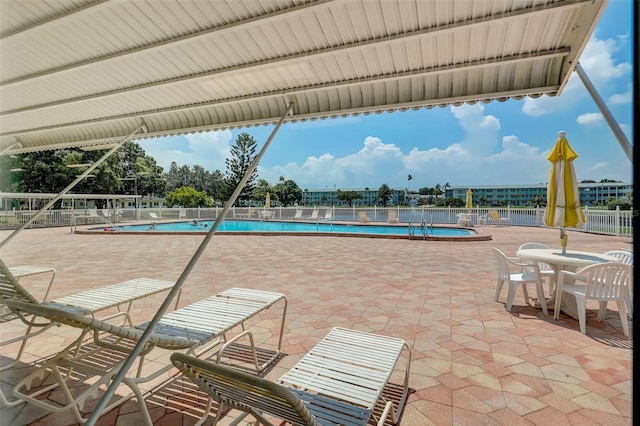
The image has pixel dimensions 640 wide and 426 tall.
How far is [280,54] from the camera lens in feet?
8.68

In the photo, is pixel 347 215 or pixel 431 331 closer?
pixel 431 331

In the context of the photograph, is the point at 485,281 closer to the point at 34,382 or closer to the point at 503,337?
the point at 503,337

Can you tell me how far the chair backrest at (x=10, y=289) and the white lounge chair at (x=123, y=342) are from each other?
26 centimetres

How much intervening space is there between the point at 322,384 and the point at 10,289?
2211 mm

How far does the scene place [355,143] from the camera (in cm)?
9338

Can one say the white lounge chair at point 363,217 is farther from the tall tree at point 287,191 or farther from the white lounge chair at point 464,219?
the tall tree at point 287,191

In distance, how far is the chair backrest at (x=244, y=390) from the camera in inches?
45.1

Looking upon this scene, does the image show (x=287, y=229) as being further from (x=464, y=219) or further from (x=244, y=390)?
(x=244, y=390)

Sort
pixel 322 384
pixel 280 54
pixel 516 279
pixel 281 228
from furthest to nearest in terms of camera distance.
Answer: pixel 281 228 → pixel 516 279 → pixel 280 54 → pixel 322 384

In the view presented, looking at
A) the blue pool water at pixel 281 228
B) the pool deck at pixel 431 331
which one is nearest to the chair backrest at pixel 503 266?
the pool deck at pixel 431 331

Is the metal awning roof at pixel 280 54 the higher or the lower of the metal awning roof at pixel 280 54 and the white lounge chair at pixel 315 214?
the higher

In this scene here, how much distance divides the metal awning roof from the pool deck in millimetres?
1639

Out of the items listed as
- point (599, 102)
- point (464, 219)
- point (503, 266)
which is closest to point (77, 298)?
point (599, 102)

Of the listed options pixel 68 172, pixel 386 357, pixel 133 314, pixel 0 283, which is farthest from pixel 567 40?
pixel 68 172
